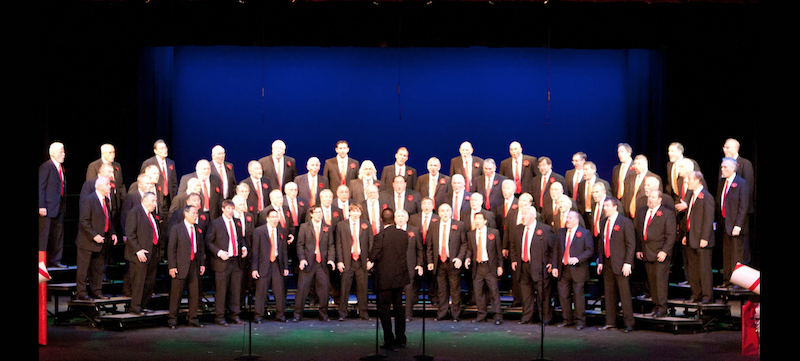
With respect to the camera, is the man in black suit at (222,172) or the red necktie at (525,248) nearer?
the red necktie at (525,248)

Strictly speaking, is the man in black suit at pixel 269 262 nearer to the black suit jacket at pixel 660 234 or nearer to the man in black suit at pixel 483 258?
the man in black suit at pixel 483 258

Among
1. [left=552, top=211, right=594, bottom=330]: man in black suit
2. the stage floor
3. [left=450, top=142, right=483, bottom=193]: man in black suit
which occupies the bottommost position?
the stage floor

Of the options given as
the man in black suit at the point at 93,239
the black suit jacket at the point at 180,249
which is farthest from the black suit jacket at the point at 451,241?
the man in black suit at the point at 93,239

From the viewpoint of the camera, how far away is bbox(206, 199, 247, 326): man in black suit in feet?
30.5

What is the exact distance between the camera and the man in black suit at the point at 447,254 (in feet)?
31.7

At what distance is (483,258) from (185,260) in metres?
3.23

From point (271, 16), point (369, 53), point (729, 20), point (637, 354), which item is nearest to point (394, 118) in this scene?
point (369, 53)

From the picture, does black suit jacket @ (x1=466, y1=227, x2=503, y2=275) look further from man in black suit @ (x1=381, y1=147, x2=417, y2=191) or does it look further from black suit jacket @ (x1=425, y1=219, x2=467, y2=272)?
man in black suit @ (x1=381, y1=147, x2=417, y2=191)

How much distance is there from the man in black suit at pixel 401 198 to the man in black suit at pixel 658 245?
2.65 meters

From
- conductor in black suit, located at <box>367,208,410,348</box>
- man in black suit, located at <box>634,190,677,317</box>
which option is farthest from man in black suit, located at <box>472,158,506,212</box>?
conductor in black suit, located at <box>367,208,410,348</box>

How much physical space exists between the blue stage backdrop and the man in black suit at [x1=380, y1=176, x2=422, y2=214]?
8.11ft
